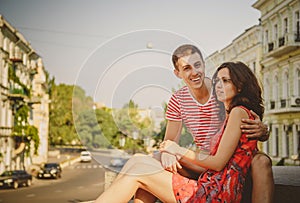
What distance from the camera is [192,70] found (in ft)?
4.20

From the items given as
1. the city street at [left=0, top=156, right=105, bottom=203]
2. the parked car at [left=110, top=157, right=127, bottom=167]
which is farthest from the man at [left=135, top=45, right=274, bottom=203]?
the city street at [left=0, top=156, right=105, bottom=203]

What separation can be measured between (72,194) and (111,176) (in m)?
2.01

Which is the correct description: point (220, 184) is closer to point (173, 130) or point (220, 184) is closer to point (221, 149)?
point (221, 149)

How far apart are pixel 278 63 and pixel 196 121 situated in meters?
3.30

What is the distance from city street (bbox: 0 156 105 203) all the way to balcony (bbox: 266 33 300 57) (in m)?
1.76

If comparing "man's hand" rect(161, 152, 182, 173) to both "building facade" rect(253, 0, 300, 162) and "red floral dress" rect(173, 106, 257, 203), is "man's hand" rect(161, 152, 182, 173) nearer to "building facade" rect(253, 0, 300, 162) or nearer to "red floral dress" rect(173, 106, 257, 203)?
"red floral dress" rect(173, 106, 257, 203)

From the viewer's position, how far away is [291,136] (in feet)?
13.6

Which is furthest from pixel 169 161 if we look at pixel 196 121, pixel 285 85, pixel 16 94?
pixel 16 94

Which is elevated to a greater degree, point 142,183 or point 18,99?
point 18,99

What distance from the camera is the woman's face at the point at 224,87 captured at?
4.41 feet

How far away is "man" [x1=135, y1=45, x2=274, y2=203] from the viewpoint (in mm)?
1238

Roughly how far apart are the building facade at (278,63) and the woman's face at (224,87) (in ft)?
8.40

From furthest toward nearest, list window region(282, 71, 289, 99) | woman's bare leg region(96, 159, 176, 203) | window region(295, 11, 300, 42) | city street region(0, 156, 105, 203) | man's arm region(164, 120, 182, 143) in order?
window region(282, 71, 289, 99) → window region(295, 11, 300, 42) → city street region(0, 156, 105, 203) → man's arm region(164, 120, 182, 143) → woman's bare leg region(96, 159, 176, 203)

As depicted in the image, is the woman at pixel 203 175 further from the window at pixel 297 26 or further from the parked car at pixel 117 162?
the window at pixel 297 26
